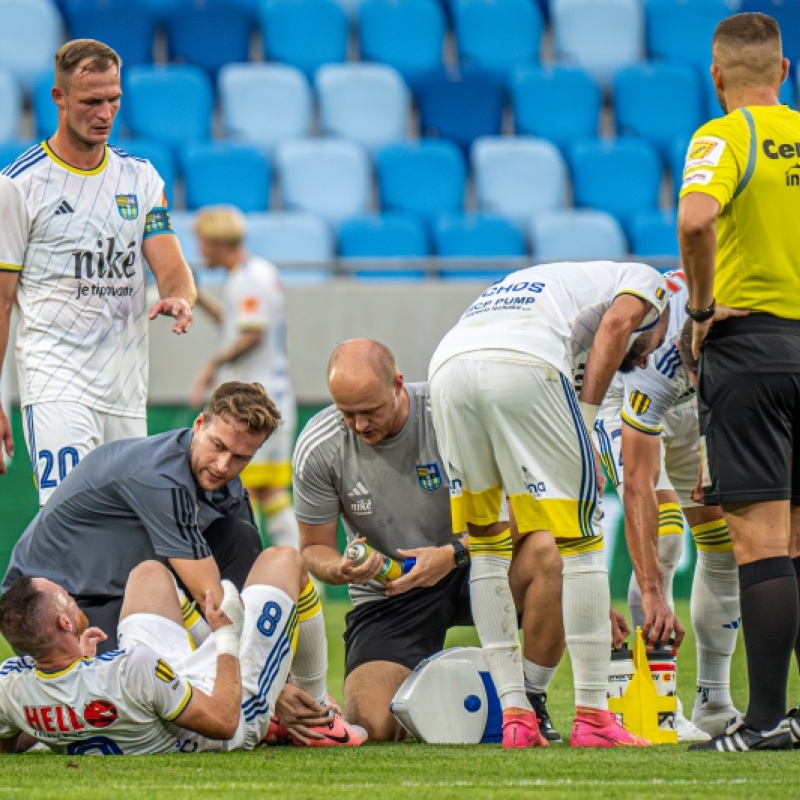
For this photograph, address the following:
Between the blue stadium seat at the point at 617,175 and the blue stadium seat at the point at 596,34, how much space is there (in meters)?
1.25

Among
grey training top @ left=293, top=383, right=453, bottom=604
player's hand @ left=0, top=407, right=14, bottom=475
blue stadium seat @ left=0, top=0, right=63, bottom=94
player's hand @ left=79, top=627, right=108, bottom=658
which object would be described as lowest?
player's hand @ left=79, top=627, right=108, bottom=658

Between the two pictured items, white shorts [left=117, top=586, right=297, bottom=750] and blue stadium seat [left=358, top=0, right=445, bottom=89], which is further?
blue stadium seat [left=358, top=0, right=445, bottom=89]

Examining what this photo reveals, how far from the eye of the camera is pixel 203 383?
8.76 meters

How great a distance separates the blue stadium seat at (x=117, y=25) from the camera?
11.9 meters

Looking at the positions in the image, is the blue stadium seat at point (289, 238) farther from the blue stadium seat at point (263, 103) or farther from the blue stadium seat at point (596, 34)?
the blue stadium seat at point (596, 34)

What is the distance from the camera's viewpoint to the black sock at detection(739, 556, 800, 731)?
3.92 metres

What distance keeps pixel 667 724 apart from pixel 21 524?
222 inches

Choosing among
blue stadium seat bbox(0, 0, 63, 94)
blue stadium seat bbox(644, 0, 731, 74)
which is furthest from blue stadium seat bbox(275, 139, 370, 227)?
blue stadium seat bbox(644, 0, 731, 74)

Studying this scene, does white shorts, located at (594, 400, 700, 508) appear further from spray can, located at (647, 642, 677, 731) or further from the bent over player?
the bent over player

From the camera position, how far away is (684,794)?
3.25 metres

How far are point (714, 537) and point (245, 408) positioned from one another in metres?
1.99

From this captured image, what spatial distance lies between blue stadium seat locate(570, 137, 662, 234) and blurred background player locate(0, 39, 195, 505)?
681cm

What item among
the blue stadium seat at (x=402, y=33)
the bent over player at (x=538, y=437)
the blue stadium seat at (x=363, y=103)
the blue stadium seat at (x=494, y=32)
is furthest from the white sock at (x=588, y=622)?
the blue stadium seat at (x=494, y=32)

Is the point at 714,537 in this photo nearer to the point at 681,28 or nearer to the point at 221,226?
the point at 221,226
